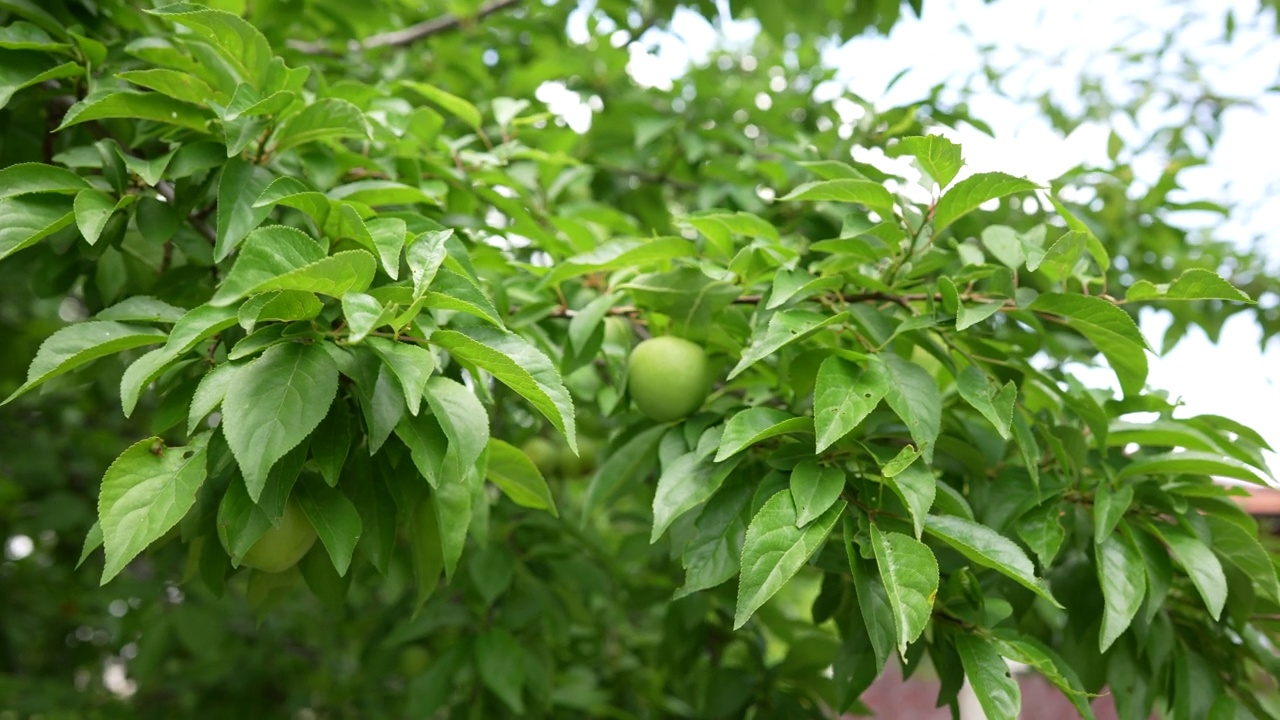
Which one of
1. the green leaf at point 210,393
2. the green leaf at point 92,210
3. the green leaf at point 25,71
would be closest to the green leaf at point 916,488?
the green leaf at point 210,393

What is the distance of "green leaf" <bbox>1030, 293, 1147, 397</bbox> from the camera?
1.11m

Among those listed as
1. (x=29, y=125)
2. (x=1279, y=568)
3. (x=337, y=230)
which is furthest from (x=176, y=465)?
(x=1279, y=568)

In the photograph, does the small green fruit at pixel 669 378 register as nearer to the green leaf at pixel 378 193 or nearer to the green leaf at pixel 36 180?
the green leaf at pixel 378 193

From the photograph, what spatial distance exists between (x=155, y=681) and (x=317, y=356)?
113 inches

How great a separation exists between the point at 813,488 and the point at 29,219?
938 millimetres

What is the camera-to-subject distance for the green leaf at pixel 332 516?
1.01 meters

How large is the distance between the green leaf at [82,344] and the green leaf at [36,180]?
191mm

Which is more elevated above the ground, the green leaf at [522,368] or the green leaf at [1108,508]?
the green leaf at [522,368]

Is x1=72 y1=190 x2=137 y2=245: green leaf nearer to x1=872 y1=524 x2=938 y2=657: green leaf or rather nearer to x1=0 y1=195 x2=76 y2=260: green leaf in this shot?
x1=0 y1=195 x2=76 y2=260: green leaf

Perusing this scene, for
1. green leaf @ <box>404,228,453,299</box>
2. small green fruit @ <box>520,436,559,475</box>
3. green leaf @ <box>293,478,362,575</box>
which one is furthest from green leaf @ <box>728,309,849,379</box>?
small green fruit @ <box>520,436,559,475</box>

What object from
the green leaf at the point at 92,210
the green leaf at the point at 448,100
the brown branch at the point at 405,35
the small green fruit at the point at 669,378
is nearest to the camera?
the green leaf at the point at 92,210

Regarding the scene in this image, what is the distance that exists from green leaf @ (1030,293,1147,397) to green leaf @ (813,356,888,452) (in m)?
0.25

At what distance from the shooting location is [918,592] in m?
0.92

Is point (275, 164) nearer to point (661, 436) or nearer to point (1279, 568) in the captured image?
point (661, 436)
